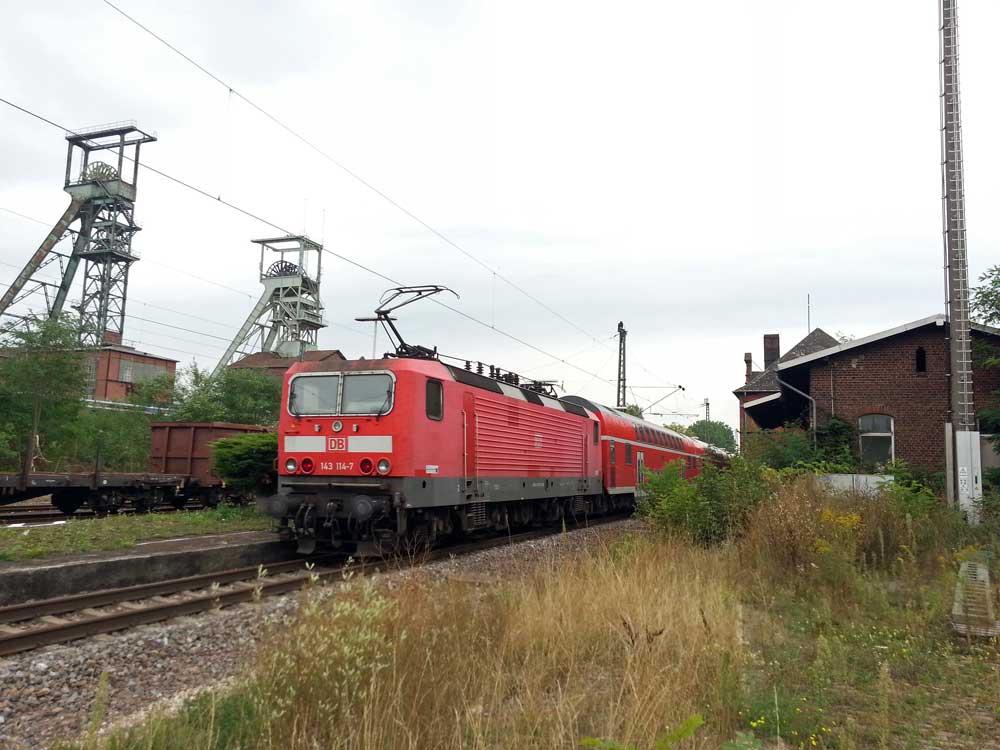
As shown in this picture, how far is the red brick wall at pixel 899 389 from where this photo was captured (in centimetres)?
2039

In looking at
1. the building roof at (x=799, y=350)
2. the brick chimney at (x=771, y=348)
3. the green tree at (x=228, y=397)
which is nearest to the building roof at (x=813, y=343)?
the building roof at (x=799, y=350)

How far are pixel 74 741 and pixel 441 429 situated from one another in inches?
303

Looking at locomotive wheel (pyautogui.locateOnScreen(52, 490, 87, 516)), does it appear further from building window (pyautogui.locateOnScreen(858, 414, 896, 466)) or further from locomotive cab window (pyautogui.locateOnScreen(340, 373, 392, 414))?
building window (pyautogui.locateOnScreen(858, 414, 896, 466))

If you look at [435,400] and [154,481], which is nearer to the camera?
[435,400]

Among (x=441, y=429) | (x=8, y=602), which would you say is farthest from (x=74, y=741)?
(x=441, y=429)

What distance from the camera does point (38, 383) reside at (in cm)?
2202

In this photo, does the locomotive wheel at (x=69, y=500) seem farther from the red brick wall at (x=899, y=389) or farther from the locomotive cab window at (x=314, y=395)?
the red brick wall at (x=899, y=389)

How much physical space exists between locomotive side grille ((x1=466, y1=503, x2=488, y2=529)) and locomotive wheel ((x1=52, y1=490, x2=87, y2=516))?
11202 millimetres

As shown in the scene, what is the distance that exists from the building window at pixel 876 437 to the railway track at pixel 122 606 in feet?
53.8

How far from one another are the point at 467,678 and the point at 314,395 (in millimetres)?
7872

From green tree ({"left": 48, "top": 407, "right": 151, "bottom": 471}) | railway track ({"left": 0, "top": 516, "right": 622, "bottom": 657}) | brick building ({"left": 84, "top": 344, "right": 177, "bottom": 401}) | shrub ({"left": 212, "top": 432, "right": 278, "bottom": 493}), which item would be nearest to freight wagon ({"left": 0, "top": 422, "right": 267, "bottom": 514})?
shrub ({"left": 212, "top": 432, "right": 278, "bottom": 493})

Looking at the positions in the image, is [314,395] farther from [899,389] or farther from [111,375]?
[111,375]

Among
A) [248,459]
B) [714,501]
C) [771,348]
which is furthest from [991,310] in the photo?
[771,348]

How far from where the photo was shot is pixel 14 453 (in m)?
21.5
